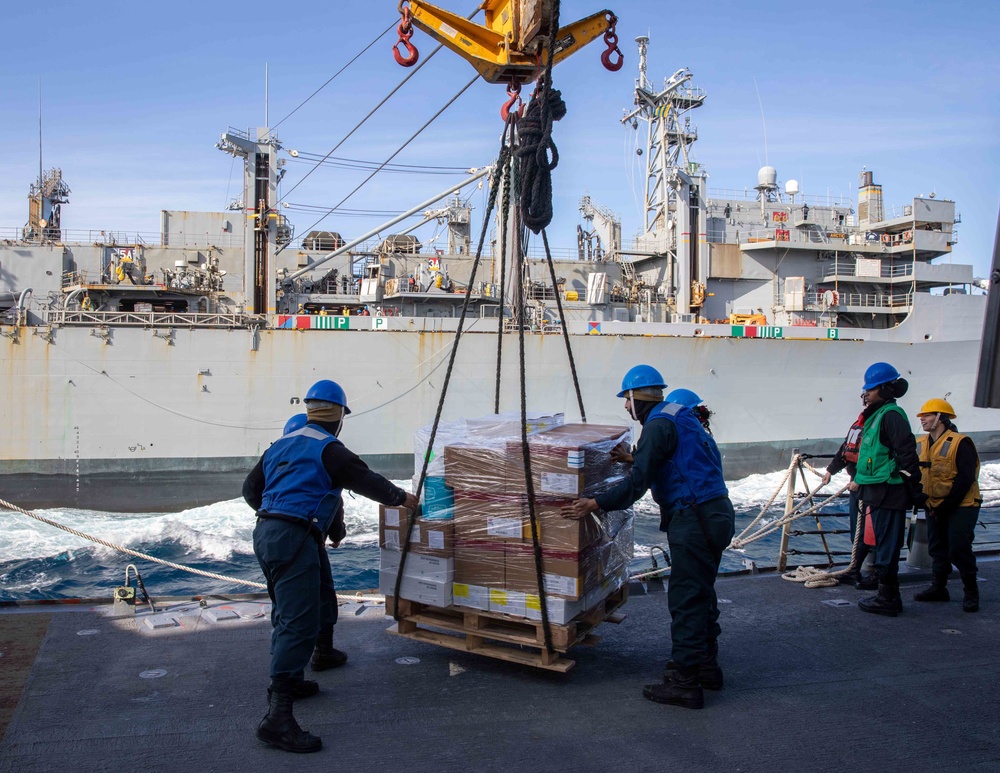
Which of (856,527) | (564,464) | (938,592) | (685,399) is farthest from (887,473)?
(564,464)

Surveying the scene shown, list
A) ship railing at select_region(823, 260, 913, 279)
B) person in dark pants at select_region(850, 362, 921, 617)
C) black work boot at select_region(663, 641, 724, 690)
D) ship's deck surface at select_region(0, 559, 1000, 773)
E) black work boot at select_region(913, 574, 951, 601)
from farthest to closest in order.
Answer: ship railing at select_region(823, 260, 913, 279) < black work boot at select_region(913, 574, 951, 601) < person in dark pants at select_region(850, 362, 921, 617) < black work boot at select_region(663, 641, 724, 690) < ship's deck surface at select_region(0, 559, 1000, 773)

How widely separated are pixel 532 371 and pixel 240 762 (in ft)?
49.0

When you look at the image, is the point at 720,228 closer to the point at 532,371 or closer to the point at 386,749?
the point at 532,371

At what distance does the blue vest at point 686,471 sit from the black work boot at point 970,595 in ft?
8.84

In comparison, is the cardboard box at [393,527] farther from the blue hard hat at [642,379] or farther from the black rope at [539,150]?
the black rope at [539,150]

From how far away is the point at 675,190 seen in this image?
73.2 ft

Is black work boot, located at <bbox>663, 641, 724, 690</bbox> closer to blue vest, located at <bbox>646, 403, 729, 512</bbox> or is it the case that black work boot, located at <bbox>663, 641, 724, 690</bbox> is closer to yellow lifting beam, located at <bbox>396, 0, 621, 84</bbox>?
blue vest, located at <bbox>646, 403, 729, 512</bbox>

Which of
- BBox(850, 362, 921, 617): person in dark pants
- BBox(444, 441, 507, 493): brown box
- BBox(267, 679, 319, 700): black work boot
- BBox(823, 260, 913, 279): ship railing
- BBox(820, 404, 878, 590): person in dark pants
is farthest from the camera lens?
BBox(823, 260, 913, 279): ship railing

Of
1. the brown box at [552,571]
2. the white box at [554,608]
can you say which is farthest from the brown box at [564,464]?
the white box at [554,608]

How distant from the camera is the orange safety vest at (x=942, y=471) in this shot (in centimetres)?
526

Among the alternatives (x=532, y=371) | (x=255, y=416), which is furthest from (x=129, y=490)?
(x=532, y=371)

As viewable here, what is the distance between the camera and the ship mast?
69.7 feet

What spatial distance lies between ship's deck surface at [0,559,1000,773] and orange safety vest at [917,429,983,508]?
831mm

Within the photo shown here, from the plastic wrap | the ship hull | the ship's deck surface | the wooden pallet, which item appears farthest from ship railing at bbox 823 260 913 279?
the wooden pallet
